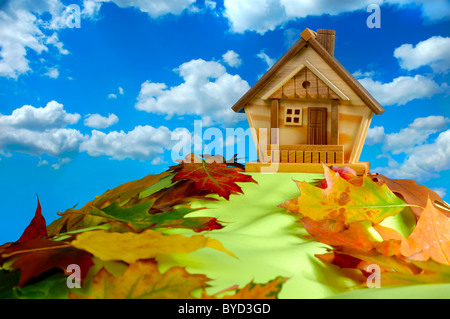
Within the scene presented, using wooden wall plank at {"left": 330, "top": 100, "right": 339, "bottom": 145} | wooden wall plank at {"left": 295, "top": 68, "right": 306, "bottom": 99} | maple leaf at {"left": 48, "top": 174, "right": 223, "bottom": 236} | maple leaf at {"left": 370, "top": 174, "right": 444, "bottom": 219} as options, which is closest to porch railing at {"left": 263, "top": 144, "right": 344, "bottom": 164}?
wooden wall plank at {"left": 330, "top": 100, "right": 339, "bottom": 145}

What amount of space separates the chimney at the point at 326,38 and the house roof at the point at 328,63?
0.13 metres

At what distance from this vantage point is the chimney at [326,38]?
3.00 metres

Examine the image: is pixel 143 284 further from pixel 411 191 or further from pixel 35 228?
pixel 411 191

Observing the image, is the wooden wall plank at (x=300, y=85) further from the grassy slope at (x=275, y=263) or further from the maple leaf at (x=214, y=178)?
the grassy slope at (x=275, y=263)

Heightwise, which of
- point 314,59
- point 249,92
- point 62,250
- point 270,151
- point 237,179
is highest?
point 314,59

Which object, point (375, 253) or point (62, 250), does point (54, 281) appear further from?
point (375, 253)

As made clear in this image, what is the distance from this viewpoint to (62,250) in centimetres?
73

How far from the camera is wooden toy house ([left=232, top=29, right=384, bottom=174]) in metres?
2.82

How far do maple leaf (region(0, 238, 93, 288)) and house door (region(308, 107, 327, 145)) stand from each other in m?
2.37

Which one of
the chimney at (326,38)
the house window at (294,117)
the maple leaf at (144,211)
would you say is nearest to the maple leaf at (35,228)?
the maple leaf at (144,211)
